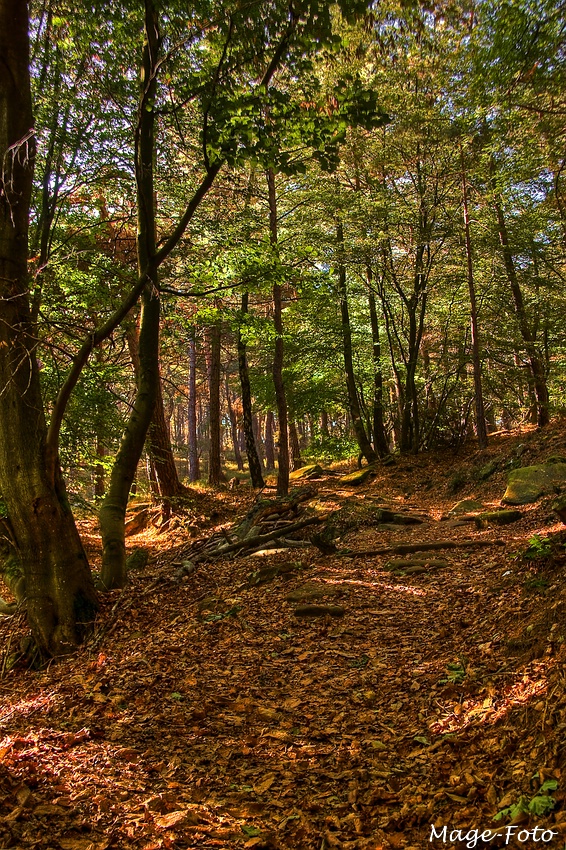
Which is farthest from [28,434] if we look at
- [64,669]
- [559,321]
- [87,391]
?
[559,321]

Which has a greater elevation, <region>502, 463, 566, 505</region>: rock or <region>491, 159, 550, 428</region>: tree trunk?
<region>491, 159, 550, 428</region>: tree trunk

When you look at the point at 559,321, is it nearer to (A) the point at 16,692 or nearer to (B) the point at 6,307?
(B) the point at 6,307

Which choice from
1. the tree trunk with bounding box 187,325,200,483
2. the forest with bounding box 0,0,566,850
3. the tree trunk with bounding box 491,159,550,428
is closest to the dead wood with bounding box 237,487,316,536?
the forest with bounding box 0,0,566,850

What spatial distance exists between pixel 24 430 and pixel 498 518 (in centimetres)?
815

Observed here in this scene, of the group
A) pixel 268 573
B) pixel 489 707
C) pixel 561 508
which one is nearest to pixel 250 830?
pixel 489 707

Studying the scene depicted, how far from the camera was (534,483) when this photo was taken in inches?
420

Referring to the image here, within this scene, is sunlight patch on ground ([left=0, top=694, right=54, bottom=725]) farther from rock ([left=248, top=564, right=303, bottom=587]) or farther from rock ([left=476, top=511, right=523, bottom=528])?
rock ([left=476, top=511, right=523, bottom=528])

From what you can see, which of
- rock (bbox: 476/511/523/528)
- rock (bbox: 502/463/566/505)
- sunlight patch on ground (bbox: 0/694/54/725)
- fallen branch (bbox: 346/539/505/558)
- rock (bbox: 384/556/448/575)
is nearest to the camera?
sunlight patch on ground (bbox: 0/694/54/725)

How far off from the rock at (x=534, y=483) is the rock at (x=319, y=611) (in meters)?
6.11

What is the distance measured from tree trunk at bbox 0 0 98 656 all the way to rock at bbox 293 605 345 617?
8.15ft

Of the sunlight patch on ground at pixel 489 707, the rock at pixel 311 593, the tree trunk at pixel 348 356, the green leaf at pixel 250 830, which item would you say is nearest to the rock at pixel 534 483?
the rock at pixel 311 593

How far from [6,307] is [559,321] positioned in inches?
624

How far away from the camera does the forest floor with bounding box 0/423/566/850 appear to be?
2633 millimetres

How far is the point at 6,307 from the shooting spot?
5.38 metres
